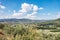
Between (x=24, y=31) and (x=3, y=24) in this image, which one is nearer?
(x=24, y=31)

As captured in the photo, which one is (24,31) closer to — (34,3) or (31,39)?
(31,39)

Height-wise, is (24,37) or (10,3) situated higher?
(10,3)

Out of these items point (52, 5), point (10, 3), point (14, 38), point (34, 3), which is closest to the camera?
point (14, 38)

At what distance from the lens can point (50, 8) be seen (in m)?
21.2

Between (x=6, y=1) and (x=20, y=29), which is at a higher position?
(x=6, y=1)

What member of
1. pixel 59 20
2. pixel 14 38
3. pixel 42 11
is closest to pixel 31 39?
pixel 14 38

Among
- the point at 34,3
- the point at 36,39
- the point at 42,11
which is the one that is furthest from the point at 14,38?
the point at 42,11

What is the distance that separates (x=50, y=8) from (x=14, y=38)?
534 inches

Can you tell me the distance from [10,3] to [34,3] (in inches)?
122

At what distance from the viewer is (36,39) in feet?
28.2

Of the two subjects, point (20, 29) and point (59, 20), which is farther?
point (59, 20)

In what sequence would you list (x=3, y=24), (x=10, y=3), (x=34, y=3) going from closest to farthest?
(x=3, y=24)
(x=10, y=3)
(x=34, y=3)

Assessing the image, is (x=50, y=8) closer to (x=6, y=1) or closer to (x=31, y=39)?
(x=6, y=1)

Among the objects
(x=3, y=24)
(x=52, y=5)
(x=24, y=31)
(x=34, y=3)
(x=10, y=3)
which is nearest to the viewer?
(x=24, y=31)
